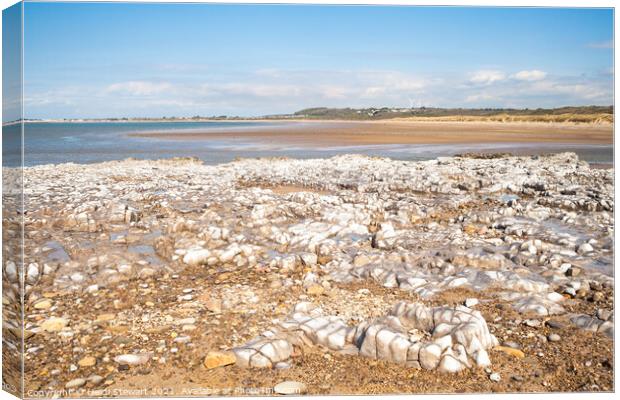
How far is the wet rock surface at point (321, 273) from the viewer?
2605 mm

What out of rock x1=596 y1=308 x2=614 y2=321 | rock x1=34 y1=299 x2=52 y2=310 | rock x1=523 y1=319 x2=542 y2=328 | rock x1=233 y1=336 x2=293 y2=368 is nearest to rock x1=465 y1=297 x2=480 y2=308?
rock x1=523 y1=319 x2=542 y2=328

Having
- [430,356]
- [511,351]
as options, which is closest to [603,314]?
[511,351]

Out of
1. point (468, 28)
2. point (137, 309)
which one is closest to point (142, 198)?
point (137, 309)

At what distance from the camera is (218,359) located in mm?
2602

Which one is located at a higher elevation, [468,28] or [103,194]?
[468,28]

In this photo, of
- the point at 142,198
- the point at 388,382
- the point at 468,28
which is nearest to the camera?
the point at 388,382

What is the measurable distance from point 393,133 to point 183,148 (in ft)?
5.04

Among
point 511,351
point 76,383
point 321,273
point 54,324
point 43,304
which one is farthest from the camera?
point 321,273

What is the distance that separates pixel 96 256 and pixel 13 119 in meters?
0.96

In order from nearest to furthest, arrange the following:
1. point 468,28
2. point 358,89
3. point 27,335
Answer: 1. point 27,335
2. point 468,28
3. point 358,89

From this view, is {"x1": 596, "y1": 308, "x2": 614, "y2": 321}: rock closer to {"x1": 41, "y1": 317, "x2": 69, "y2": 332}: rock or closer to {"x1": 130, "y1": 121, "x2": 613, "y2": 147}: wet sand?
{"x1": 130, "y1": 121, "x2": 613, "y2": 147}: wet sand

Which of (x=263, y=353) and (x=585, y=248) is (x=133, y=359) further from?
(x=585, y=248)

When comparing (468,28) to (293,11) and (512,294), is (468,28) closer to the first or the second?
(293,11)

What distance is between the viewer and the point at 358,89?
336cm
